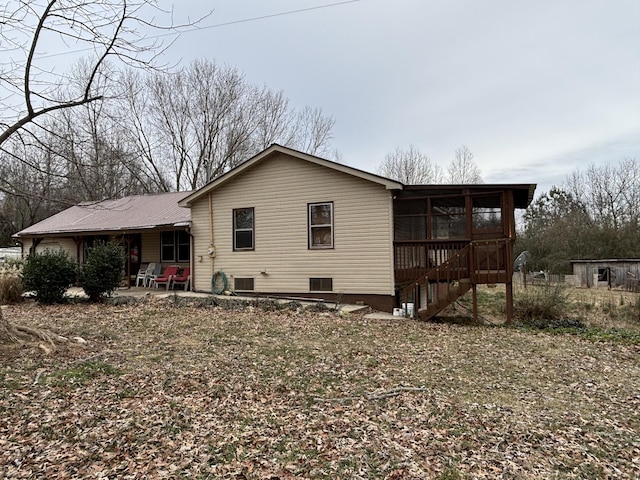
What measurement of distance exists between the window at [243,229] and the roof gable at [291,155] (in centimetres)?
105

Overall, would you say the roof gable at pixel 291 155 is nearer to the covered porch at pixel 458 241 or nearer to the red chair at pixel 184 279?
the covered porch at pixel 458 241

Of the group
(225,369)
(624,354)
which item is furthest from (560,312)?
(225,369)

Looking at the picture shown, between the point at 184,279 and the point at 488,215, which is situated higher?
the point at 488,215

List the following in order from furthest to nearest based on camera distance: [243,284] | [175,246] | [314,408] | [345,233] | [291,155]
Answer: [175,246] → [243,284] → [291,155] → [345,233] → [314,408]

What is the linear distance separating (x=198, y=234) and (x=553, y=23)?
11233 mm

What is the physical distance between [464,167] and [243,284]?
74.4 feet

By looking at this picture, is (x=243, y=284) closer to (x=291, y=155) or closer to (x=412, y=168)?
(x=291, y=155)

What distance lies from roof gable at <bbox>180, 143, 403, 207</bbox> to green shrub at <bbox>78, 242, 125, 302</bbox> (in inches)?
104

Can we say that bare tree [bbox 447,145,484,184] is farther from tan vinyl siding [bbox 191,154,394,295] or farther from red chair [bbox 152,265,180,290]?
red chair [bbox 152,265,180,290]

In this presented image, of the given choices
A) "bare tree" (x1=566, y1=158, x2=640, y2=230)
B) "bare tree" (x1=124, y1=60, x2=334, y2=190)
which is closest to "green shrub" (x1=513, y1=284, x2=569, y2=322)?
"bare tree" (x1=566, y1=158, x2=640, y2=230)

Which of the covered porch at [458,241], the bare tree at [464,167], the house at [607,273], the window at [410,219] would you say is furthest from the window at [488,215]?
the bare tree at [464,167]

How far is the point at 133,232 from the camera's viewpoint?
14.9m

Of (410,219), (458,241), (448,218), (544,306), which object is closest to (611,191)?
(544,306)

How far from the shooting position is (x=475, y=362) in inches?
242
